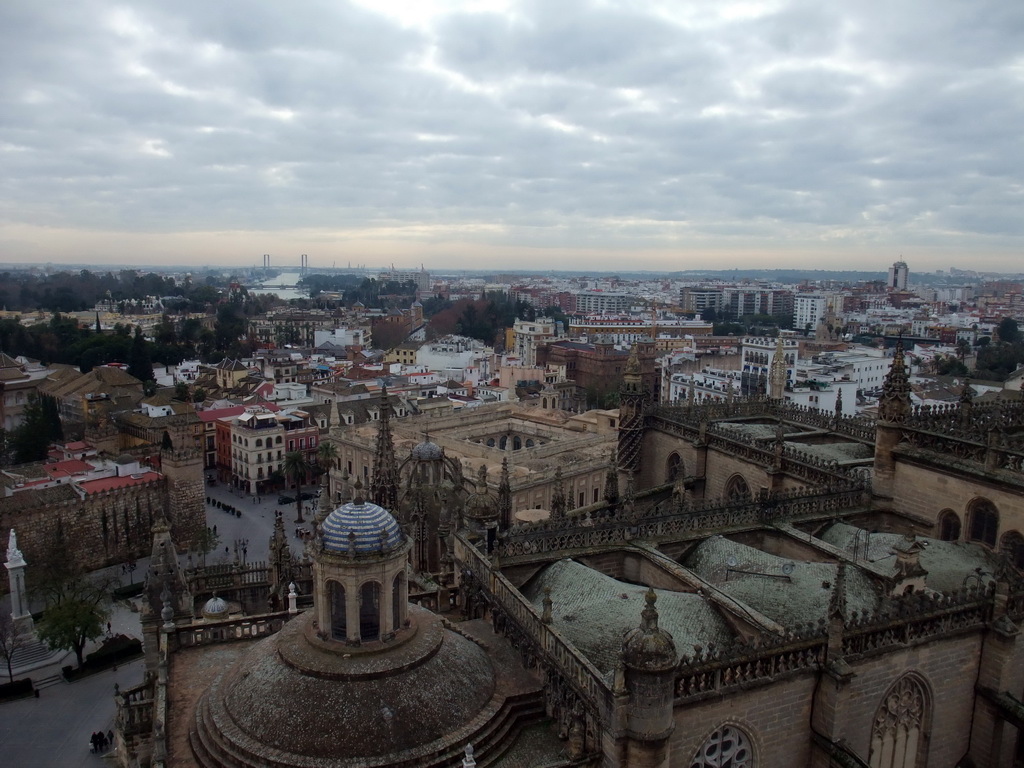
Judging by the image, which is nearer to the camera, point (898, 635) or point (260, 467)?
point (898, 635)

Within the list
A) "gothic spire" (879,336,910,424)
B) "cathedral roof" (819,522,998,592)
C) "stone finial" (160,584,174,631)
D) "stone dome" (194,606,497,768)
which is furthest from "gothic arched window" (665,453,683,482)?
"stone finial" (160,584,174,631)

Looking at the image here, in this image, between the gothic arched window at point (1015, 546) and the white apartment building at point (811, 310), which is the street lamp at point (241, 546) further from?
the white apartment building at point (811, 310)

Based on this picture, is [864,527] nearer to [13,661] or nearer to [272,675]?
[272,675]

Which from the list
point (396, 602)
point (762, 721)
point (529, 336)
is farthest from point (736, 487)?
point (529, 336)

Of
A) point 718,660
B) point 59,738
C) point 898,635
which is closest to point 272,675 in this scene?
point 718,660

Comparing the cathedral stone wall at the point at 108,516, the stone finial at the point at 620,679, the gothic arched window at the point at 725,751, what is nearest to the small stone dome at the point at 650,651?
the stone finial at the point at 620,679

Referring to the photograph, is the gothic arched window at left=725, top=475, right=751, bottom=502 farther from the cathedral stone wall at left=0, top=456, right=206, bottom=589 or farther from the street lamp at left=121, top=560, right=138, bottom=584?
the street lamp at left=121, top=560, right=138, bottom=584
